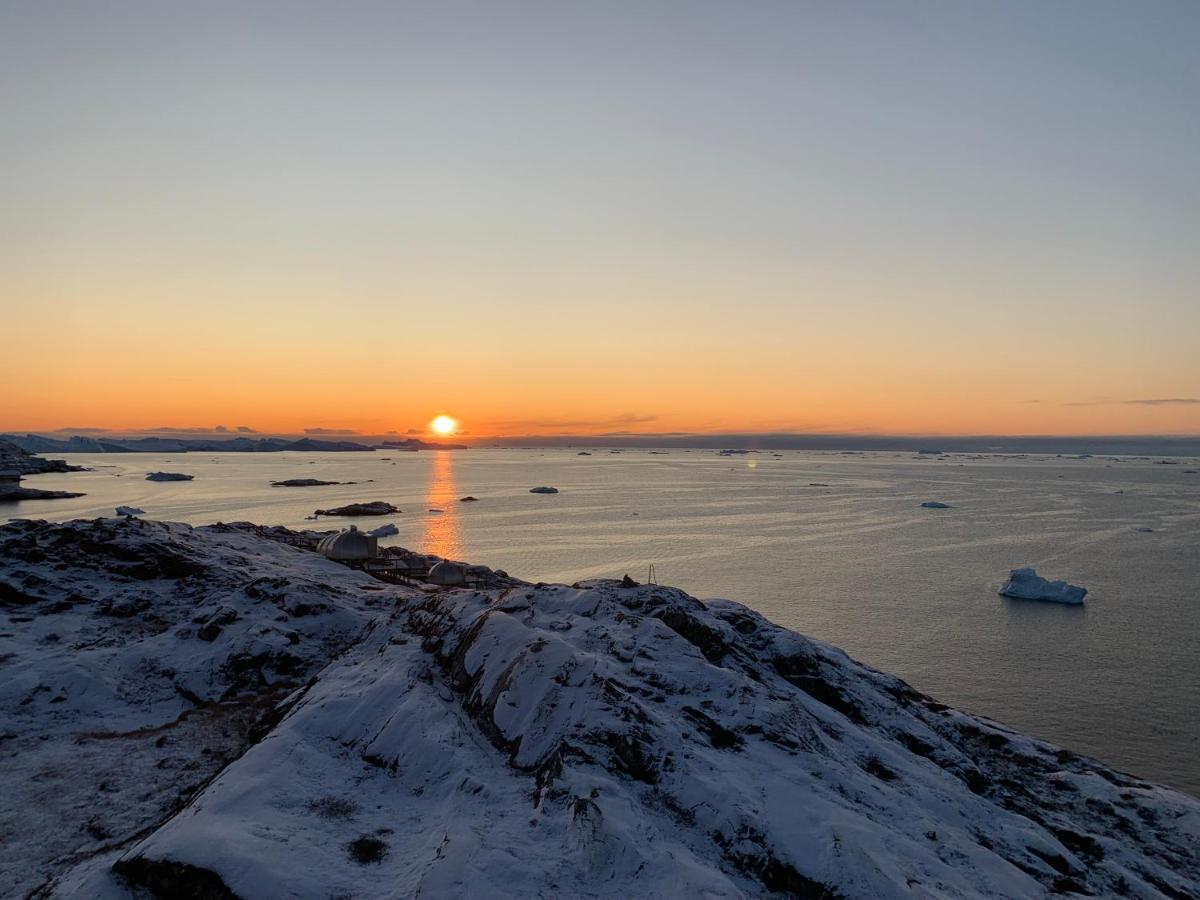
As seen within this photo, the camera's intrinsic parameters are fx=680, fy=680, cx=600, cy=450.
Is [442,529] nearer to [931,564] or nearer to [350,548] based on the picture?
[350,548]

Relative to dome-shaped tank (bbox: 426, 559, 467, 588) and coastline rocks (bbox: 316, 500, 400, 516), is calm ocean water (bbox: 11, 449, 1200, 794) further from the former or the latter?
dome-shaped tank (bbox: 426, 559, 467, 588)

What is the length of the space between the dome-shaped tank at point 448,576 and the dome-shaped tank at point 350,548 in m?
6.66

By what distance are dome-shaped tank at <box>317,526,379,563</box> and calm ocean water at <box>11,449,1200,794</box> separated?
72.8ft

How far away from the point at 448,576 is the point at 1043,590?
4967 centimetres

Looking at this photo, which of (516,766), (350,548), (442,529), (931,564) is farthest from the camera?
(442,529)

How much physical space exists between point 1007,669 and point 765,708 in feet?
101

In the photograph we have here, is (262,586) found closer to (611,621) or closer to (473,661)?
(473,661)

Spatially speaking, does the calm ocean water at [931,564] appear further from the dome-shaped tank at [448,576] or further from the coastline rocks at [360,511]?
the dome-shaped tank at [448,576]

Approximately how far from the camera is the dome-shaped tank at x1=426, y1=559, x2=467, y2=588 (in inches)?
1914

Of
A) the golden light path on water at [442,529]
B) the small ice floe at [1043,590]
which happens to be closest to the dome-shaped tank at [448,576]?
the golden light path on water at [442,529]

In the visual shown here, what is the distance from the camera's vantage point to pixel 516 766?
18.2 m

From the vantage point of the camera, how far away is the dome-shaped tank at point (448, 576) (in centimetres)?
4862

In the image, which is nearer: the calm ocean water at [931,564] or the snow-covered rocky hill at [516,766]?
the snow-covered rocky hill at [516,766]

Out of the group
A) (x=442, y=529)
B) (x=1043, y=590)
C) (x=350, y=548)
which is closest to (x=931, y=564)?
(x=1043, y=590)
